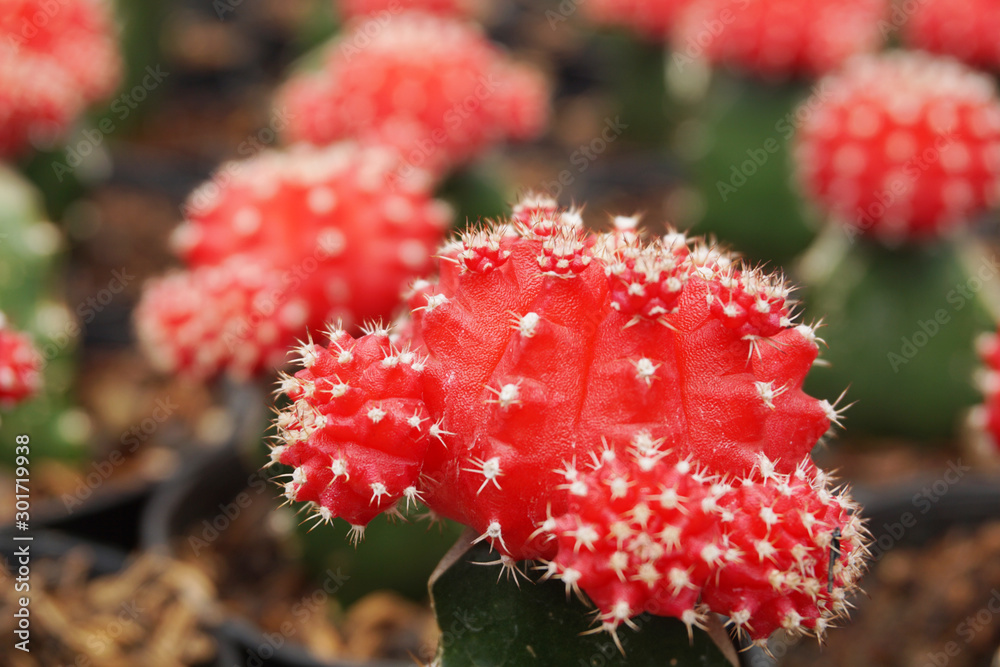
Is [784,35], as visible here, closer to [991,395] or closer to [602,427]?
[991,395]

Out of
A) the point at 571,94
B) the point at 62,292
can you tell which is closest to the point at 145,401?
the point at 62,292

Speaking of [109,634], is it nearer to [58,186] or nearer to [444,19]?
[58,186]

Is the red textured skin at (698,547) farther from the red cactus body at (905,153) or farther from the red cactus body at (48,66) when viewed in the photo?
the red cactus body at (48,66)

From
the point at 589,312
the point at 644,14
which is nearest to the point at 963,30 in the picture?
the point at 644,14

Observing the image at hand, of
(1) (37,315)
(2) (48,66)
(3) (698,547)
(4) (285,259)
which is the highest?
(3) (698,547)

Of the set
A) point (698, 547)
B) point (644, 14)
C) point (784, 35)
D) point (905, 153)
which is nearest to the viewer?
point (698, 547)

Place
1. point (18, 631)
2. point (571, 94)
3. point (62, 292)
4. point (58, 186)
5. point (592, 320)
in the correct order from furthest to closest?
point (571, 94)
point (62, 292)
point (58, 186)
point (18, 631)
point (592, 320)
